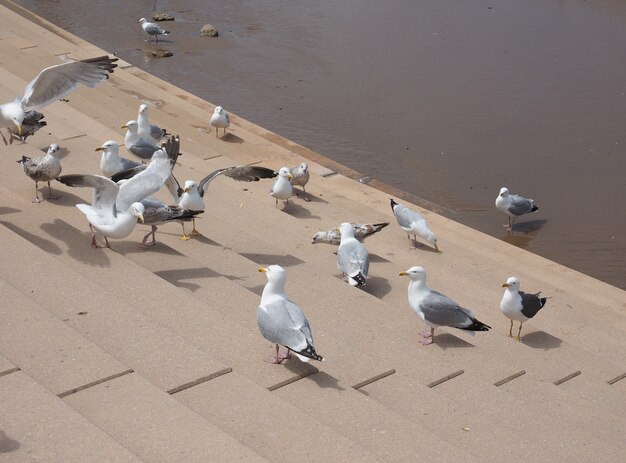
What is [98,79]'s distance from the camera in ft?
30.7

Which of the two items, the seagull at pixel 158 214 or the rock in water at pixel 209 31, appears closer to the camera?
the seagull at pixel 158 214

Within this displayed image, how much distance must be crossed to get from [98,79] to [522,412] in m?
5.50

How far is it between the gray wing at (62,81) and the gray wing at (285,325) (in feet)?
13.2

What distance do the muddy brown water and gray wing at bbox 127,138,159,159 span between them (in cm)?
293

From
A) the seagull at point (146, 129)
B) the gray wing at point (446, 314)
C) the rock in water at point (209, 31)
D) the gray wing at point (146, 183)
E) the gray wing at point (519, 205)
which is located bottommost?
the rock in water at point (209, 31)

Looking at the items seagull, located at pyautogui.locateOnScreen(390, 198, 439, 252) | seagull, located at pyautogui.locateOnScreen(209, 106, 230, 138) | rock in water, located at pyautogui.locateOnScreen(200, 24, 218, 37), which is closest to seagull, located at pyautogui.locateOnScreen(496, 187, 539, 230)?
seagull, located at pyautogui.locateOnScreen(390, 198, 439, 252)

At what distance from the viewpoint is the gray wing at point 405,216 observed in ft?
31.4

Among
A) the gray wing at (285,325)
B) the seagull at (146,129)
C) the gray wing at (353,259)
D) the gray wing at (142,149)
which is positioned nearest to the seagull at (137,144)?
the gray wing at (142,149)

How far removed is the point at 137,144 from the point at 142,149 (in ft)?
0.31

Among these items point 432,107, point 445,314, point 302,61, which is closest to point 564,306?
point 445,314

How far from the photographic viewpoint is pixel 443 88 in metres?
15.3

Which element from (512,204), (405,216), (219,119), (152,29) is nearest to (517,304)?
(405,216)

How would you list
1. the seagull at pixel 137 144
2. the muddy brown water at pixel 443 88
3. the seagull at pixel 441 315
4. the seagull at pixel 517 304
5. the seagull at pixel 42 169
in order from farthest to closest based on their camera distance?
1. the muddy brown water at pixel 443 88
2. the seagull at pixel 137 144
3. the seagull at pixel 42 169
4. the seagull at pixel 517 304
5. the seagull at pixel 441 315

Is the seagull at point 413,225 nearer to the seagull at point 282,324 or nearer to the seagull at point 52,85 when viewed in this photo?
the seagull at point 52,85
